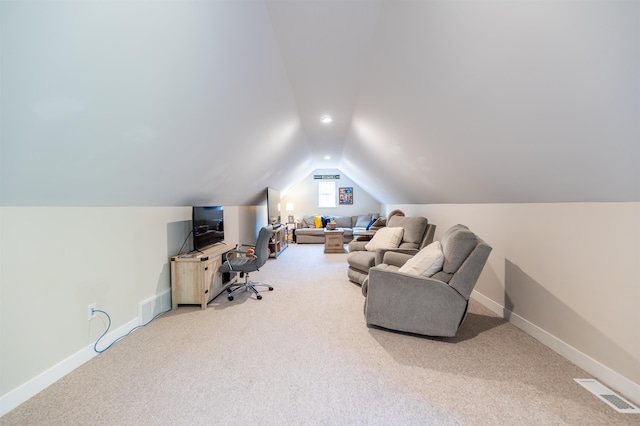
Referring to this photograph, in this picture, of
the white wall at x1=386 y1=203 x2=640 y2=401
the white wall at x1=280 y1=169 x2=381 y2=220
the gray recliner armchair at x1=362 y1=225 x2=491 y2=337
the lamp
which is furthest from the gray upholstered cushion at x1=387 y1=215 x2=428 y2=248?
the white wall at x1=280 y1=169 x2=381 y2=220

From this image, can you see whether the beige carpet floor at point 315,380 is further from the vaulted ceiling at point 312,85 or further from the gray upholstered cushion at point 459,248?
the vaulted ceiling at point 312,85

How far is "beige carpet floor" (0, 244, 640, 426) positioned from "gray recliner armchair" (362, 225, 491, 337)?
15 cm

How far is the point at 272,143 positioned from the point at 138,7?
9.03ft

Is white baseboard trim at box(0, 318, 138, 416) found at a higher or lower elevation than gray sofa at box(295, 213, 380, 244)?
lower

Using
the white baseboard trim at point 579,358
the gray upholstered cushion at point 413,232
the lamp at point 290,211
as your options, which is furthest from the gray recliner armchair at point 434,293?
the lamp at point 290,211

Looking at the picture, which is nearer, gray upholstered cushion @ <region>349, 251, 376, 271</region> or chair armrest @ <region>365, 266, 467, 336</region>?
chair armrest @ <region>365, 266, 467, 336</region>

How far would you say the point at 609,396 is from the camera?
5.09 feet

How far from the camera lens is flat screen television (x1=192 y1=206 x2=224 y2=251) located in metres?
3.19

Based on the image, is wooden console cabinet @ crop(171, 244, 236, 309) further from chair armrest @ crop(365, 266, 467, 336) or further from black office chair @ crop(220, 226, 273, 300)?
chair armrest @ crop(365, 266, 467, 336)

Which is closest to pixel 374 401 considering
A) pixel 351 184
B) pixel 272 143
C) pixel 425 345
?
pixel 425 345

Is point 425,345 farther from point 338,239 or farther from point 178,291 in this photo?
point 338,239

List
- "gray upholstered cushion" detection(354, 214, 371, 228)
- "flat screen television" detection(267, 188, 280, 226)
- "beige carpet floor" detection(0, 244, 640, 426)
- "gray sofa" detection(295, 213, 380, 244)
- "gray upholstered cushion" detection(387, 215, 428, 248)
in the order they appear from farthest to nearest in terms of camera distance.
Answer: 1. "gray upholstered cushion" detection(354, 214, 371, 228)
2. "gray sofa" detection(295, 213, 380, 244)
3. "flat screen television" detection(267, 188, 280, 226)
4. "gray upholstered cushion" detection(387, 215, 428, 248)
5. "beige carpet floor" detection(0, 244, 640, 426)

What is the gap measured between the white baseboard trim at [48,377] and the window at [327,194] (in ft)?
24.9

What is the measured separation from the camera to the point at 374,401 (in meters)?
1.53
